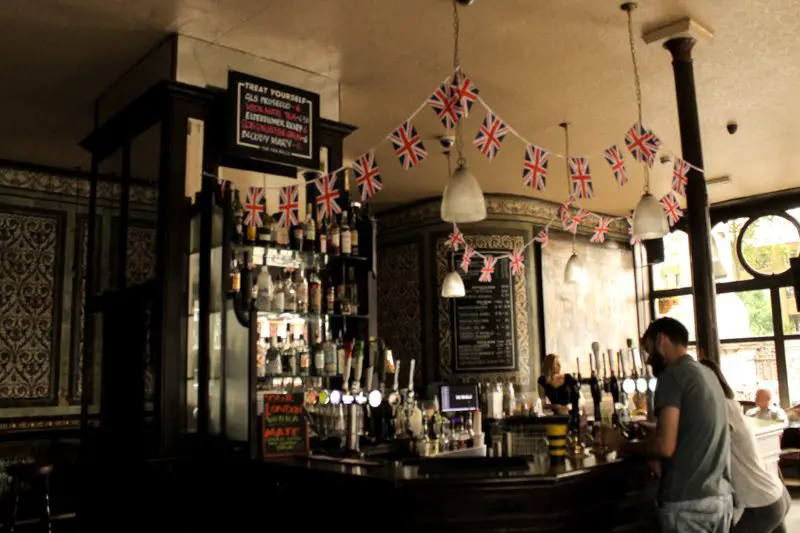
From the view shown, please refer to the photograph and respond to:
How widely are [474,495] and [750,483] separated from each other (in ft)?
4.67

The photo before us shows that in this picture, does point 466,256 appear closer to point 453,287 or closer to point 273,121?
point 453,287

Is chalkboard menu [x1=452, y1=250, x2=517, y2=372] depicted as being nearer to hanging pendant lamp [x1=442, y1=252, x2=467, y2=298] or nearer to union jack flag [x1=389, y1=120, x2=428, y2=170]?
hanging pendant lamp [x1=442, y1=252, x2=467, y2=298]

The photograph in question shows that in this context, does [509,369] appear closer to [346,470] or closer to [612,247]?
[612,247]

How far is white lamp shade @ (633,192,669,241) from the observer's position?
14.3 feet

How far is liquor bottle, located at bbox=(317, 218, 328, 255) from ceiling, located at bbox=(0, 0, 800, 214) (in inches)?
48.5

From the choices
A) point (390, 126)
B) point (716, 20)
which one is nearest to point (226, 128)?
point (390, 126)

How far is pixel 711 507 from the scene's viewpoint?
9.94ft

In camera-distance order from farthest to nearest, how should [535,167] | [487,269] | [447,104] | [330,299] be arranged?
[487,269], [330,299], [535,167], [447,104]

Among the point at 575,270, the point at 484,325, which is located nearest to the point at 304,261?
the point at 575,270

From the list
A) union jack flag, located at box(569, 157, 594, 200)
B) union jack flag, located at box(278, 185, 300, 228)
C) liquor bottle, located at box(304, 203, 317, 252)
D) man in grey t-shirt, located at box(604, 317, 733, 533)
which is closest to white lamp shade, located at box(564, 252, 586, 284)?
union jack flag, located at box(569, 157, 594, 200)

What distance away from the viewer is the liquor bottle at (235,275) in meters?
4.46

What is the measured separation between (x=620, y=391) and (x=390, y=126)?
3142 millimetres

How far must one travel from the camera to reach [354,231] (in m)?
5.35

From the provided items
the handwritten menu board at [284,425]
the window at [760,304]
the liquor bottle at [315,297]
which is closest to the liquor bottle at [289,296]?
the liquor bottle at [315,297]
